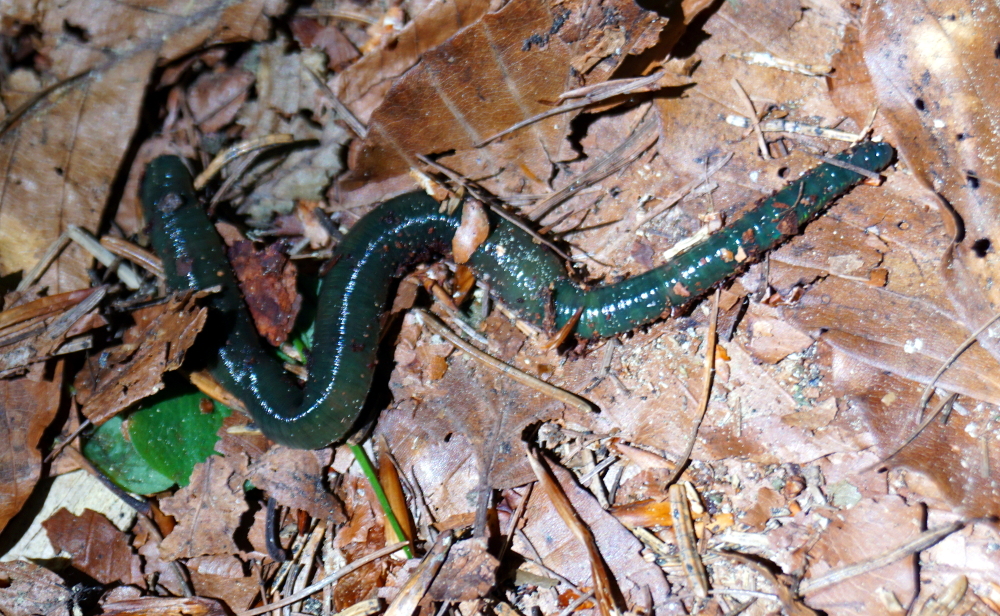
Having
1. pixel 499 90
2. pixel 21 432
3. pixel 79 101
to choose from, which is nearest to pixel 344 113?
pixel 499 90

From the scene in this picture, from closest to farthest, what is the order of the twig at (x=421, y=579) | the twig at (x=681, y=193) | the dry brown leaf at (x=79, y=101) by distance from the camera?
the twig at (x=421, y=579), the twig at (x=681, y=193), the dry brown leaf at (x=79, y=101)

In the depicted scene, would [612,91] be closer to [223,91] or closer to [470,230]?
[470,230]

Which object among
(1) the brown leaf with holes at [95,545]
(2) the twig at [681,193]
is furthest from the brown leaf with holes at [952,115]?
(1) the brown leaf with holes at [95,545]

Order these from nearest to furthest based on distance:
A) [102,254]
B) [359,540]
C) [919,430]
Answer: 1. [919,430]
2. [359,540]
3. [102,254]

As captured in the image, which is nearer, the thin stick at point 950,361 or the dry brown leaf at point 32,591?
the thin stick at point 950,361

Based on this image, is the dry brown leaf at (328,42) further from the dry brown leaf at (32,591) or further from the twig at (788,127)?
the dry brown leaf at (32,591)

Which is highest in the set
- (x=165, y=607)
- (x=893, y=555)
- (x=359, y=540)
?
(x=165, y=607)
